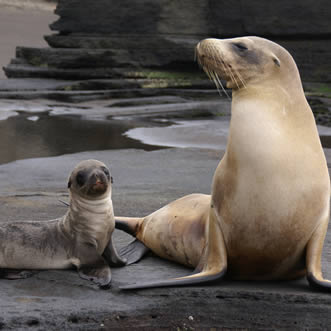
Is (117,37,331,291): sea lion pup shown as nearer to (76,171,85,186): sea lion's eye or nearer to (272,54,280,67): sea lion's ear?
(272,54,280,67): sea lion's ear

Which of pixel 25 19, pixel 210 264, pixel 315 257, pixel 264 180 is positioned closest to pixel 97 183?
pixel 210 264

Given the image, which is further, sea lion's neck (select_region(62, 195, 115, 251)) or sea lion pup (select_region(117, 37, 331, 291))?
sea lion's neck (select_region(62, 195, 115, 251))

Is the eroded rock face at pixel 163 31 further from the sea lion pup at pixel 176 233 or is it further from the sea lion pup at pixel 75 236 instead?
the sea lion pup at pixel 75 236

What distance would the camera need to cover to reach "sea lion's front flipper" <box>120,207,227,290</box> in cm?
283

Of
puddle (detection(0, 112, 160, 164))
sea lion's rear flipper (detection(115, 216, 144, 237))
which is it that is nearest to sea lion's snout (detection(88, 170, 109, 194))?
sea lion's rear flipper (detection(115, 216, 144, 237))

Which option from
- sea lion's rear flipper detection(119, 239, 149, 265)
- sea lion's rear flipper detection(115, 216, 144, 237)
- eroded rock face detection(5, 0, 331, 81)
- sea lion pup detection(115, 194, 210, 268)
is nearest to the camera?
sea lion pup detection(115, 194, 210, 268)

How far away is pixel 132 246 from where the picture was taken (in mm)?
3527

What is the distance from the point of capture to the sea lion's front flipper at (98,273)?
293cm

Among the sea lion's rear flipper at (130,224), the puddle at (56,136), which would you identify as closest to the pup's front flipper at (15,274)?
the sea lion's rear flipper at (130,224)

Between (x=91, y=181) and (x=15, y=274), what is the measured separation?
0.53 metres

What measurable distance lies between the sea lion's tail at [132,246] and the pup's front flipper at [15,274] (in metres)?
0.49

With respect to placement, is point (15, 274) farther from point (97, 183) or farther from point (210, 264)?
point (210, 264)

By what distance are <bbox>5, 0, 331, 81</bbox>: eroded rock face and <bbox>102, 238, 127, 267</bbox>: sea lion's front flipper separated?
39.3 feet

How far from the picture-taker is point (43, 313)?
8.53ft
